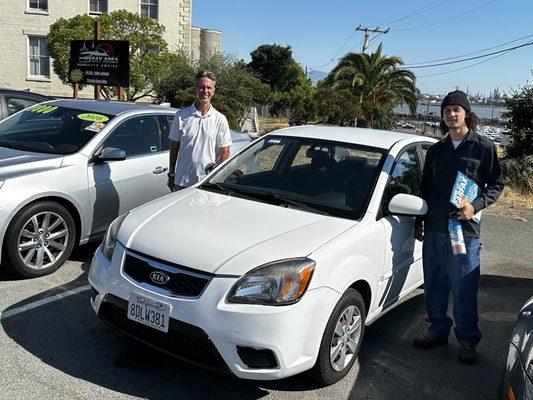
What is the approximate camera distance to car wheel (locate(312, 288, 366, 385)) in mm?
2994

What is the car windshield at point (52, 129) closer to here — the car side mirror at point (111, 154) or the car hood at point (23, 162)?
the car hood at point (23, 162)

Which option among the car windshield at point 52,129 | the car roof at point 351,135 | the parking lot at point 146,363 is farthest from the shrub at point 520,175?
the car windshield at point 52,129

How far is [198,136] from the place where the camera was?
15.8ft

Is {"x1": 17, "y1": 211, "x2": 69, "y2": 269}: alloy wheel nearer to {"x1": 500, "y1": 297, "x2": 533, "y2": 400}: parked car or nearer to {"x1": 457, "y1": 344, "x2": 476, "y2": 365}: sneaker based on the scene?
{"x1": 457, "y1": 344, "x2": 476, "y2": 365}: sneaker

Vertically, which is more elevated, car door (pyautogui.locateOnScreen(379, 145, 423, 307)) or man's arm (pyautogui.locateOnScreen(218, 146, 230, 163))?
man's arm (pyautogui.locateOnScreen(218, 146, 230, 163))

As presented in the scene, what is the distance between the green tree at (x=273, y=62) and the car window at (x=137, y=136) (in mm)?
51433

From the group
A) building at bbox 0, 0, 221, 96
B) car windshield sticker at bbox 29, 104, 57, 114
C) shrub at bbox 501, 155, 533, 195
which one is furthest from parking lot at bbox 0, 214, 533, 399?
building at bbox 0, 0, 221, 96

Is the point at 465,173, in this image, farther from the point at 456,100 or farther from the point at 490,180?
the point at 456,100

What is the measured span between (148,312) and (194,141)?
7.34 ft

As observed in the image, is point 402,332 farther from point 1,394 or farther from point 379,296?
point 1,394

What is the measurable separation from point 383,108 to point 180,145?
2774 centimetres

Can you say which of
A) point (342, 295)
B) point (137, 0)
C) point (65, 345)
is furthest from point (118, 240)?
point (137, 0)

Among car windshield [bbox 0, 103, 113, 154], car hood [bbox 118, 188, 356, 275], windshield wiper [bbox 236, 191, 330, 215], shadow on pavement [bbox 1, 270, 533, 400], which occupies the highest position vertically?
car windshield [bbox 0, 103, 113, 154]

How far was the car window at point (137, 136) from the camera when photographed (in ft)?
17.4
